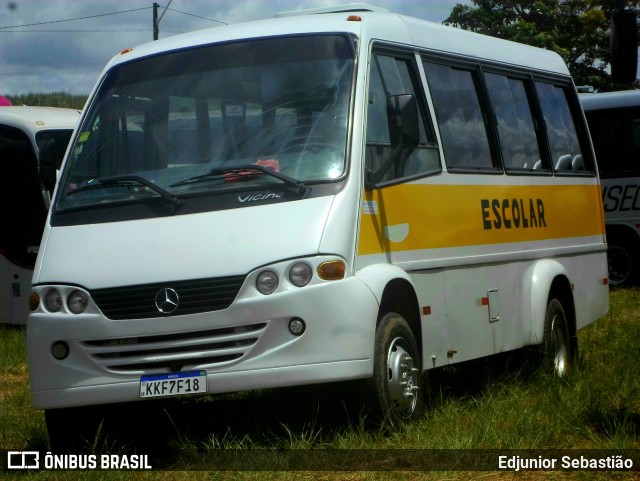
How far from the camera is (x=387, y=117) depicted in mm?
8180

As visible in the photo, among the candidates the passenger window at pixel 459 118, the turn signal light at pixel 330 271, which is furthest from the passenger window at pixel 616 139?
the turn signal light at pixel 330 271

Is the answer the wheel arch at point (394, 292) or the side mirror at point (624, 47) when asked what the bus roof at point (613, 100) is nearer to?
the side mirror at point (624, 47)

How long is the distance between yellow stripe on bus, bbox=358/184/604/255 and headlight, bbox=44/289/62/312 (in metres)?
1.72

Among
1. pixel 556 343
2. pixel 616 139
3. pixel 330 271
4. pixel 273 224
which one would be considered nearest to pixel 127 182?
pixel 273 224

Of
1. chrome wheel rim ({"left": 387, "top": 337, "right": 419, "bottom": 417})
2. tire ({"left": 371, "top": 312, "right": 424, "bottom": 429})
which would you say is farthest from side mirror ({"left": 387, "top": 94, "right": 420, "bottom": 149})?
chrome wheel rim ({"left": 387, "top": 337, "right": 419, "bottom": 417})

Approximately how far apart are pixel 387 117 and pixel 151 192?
1.47 m

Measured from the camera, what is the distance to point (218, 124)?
26.7 ft

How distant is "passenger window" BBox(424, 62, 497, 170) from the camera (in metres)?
9.22

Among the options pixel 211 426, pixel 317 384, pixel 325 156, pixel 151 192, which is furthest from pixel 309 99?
pixel 211 426

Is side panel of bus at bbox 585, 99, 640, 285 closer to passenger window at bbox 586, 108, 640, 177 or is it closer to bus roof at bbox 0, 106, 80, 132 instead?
passenger window at bbox 586, 108, 640, 177

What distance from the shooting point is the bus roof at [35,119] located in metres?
17.0

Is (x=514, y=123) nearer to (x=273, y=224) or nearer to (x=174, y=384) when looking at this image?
(x=273, y=224)

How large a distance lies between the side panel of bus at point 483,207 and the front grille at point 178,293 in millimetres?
805

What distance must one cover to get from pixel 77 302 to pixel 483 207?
10.5 feet
